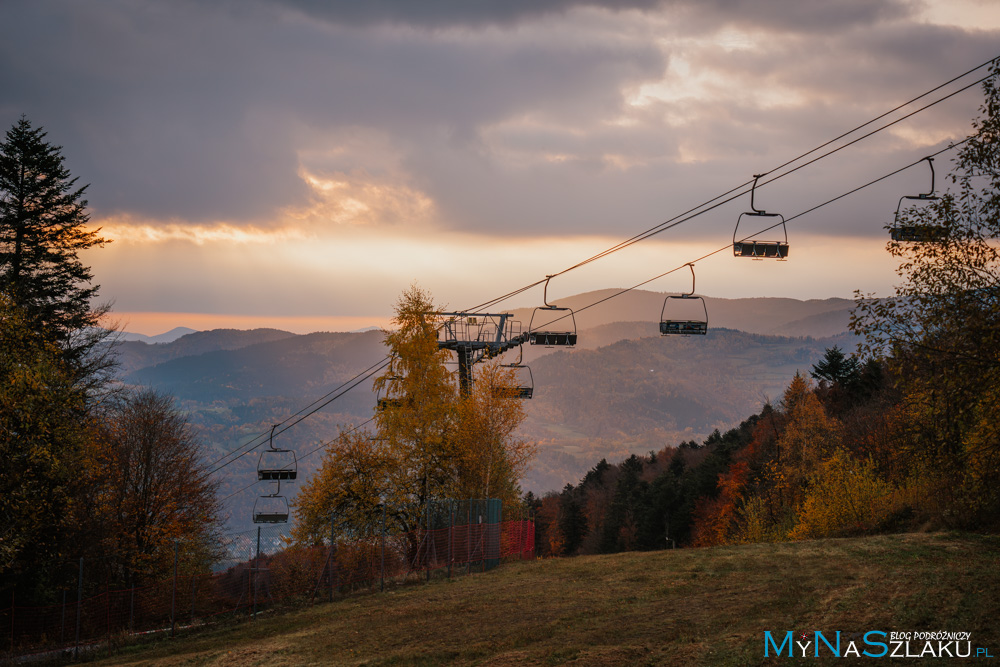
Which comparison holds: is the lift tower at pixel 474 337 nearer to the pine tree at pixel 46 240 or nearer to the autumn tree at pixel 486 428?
the autumn tree at pixel 486 428

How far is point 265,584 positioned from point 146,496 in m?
15.3

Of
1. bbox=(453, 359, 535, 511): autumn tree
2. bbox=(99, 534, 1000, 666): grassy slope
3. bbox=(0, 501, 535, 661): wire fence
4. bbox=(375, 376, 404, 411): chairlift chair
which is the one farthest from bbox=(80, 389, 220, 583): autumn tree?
bbox=(99, 534, 1000, 666): grassy slope

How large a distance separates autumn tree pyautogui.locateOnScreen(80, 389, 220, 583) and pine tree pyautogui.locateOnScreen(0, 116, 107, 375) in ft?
15.8

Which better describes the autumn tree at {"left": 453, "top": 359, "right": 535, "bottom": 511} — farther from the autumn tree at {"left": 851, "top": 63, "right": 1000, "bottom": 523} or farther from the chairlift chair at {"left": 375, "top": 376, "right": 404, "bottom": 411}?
the autumn tree at {"left": 851, "top": 63, "right": 1000, "bottom": 523}

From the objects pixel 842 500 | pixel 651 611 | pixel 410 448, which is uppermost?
pixel 410 448

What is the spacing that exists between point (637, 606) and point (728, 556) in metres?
7.61

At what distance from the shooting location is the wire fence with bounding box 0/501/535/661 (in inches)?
1056

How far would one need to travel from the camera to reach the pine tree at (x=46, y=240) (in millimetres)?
41594

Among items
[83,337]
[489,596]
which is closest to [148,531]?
[83,337]

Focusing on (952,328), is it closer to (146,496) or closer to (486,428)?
(486,428)

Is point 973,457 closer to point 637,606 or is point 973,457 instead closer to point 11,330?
point 637,606

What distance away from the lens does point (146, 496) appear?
42.6 m

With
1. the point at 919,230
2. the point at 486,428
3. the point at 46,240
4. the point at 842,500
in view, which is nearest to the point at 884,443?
the point at 842,500

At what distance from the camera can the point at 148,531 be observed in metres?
41.5
